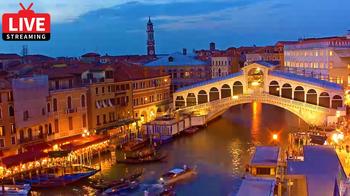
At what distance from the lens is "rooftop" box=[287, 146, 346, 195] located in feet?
40.4

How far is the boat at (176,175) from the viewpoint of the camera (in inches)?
726

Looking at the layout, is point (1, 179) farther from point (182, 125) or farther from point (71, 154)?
point (182, 125)

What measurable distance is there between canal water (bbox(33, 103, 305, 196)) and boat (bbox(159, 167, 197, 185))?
0.34 meters

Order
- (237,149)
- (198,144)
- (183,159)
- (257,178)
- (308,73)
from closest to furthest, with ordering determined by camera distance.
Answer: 1. (257,178)
2. (183,159)
3. (237,149)
4. (198,144)
5. (308,73)

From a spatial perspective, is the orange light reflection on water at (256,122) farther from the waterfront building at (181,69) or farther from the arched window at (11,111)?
the arched window at (11,111)

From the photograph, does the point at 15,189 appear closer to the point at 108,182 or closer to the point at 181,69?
the point at 108,182

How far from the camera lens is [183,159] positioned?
878 inches

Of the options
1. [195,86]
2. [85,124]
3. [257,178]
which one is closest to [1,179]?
[85,124]

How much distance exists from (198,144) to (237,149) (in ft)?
8.22

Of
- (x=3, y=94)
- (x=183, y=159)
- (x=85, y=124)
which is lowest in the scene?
(x=183, y=159)

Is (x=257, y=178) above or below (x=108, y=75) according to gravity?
below

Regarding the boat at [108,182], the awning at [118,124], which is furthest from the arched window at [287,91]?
the boat at [108,182]

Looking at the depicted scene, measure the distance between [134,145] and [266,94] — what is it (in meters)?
10.0

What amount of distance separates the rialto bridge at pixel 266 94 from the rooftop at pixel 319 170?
13.0 metres
